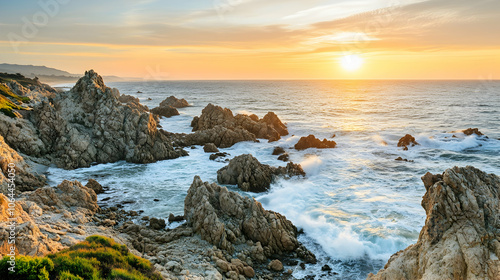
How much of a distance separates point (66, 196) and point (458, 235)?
78.9ft

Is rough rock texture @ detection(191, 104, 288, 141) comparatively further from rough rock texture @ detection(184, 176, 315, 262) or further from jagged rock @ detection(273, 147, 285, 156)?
rough rock texture @ detection(184, 176, 315, 262)

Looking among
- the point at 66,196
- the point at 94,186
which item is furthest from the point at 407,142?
the point at 66,196

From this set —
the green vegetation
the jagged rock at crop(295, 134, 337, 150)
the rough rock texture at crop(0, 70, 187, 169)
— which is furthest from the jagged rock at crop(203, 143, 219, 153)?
the green vegetation

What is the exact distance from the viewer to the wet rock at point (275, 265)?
57.1 ft

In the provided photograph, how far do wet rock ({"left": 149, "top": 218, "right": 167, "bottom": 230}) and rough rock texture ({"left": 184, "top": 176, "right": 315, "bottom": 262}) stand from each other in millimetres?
1871

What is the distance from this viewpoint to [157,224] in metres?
21.1

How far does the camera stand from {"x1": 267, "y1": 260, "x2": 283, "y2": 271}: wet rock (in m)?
17.4

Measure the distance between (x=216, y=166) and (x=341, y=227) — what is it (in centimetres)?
1990

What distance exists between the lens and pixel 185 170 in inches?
1437

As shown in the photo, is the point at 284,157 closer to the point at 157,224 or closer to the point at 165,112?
the point at 157,224

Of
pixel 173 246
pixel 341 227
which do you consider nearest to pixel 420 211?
pixel 341 227

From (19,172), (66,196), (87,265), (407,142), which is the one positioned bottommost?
(66,196)

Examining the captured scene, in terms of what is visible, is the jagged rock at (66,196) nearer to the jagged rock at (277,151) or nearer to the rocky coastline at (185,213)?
the rocky coastline at (185,213)

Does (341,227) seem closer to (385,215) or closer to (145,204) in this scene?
(385,215)
